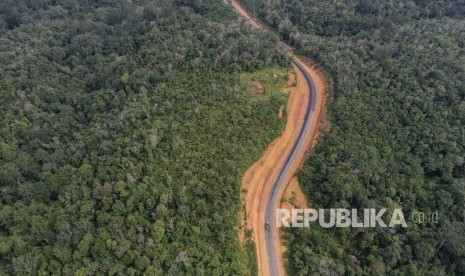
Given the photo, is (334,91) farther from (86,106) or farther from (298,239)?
(86,106)

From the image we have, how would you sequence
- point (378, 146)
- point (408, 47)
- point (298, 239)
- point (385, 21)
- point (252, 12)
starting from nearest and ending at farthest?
point (298, 239), point (378, 146), point (408, 47), point (385, 21), point (252, 12)

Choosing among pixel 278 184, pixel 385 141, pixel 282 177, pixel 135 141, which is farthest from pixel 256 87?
pixel 135 141

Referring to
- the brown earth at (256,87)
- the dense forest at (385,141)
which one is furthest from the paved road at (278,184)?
the brown earth at (256,87)

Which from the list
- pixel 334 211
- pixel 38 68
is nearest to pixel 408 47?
pixel 334 211

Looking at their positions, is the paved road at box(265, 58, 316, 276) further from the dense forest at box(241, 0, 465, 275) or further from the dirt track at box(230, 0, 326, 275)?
the dense forest at box(241, 0, 465, 275)

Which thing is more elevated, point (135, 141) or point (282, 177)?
point (135, 141)

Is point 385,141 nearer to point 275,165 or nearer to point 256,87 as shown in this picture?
point 275,165

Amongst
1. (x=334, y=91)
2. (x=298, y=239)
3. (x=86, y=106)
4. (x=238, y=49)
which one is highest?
(x=238, y=49)
